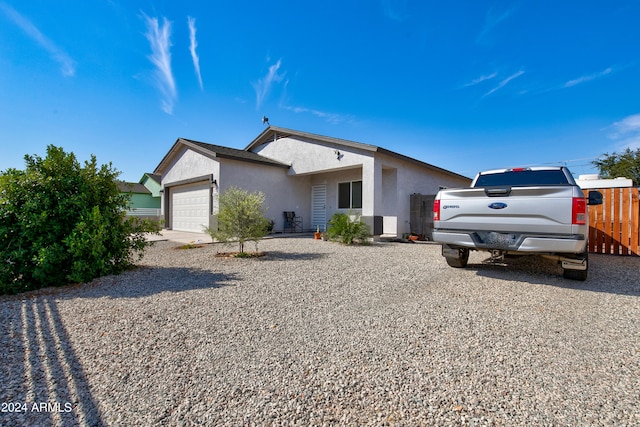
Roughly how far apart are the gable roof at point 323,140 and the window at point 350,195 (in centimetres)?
249

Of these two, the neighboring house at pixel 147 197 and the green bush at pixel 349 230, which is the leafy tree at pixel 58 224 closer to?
the green bush at pixel 349 230

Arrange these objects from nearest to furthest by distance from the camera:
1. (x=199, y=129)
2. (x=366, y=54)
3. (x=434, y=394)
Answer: (x=434, y=394) → (x=366, y=54) → (x=199, y=129)

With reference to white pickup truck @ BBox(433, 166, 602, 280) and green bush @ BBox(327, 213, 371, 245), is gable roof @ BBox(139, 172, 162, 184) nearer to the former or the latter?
green bush @ BBox(327, 213, 371, 245)

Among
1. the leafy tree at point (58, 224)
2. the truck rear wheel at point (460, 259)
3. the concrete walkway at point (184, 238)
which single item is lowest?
the concrete walkway at point (184, 238)

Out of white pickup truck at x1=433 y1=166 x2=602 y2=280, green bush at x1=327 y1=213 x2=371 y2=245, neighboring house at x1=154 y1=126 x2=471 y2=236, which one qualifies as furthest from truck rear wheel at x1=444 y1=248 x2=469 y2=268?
neighboring house at x1=154 y1=126 x2=471 y2=236

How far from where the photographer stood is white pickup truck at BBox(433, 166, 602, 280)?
4090 mm

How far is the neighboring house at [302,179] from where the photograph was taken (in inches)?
439

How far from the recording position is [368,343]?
2656 millimetres

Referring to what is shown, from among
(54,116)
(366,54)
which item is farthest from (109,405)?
(366,54)

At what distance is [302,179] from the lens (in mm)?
14773

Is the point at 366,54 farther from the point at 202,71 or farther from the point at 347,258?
the point at 347,258

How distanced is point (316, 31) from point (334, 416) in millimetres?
11935

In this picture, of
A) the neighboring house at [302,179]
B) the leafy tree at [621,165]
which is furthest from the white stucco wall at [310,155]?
the leafy tree at [621,165]

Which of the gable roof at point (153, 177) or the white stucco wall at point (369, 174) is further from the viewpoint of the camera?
the gable roof at point (153, 177)
